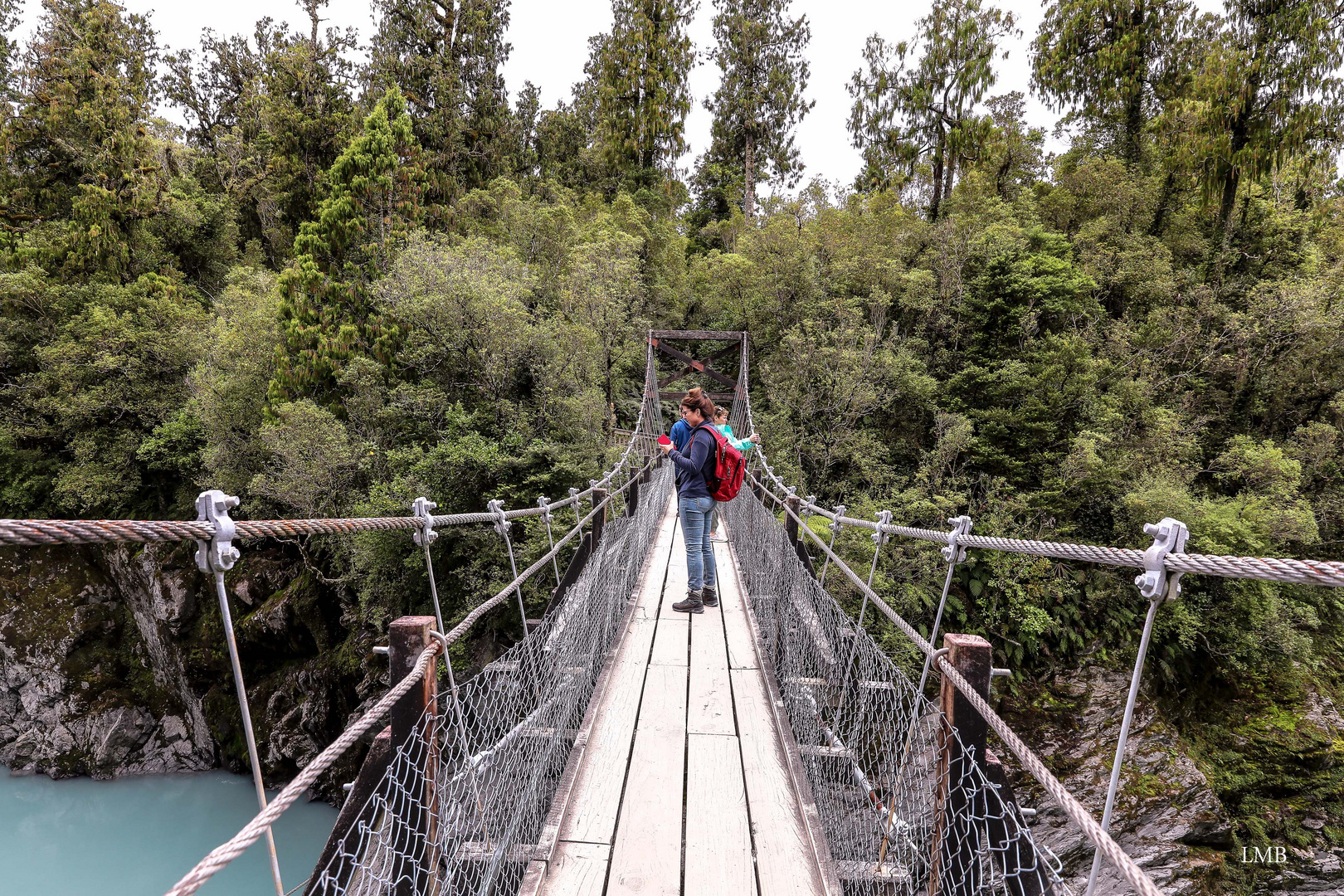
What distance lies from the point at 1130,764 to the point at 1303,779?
213 cm

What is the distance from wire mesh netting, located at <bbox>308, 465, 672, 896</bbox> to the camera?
1.00 meters

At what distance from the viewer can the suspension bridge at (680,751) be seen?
0.71 meters

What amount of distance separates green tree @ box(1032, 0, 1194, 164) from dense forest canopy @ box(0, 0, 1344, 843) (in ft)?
0.22

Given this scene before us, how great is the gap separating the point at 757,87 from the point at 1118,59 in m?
9.89

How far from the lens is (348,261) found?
30.2ft

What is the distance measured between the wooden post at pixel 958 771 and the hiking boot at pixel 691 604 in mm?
1985

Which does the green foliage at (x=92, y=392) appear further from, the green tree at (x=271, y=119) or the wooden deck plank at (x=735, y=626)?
the wooden deck plank at (x=735, y=626)

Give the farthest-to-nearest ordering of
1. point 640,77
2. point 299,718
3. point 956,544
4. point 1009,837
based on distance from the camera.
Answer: point 640,77, point 299,718, point 956,544, point 1009,837

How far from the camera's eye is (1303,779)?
6590 millimetres

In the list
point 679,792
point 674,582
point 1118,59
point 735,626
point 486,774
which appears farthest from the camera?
point 1118,59

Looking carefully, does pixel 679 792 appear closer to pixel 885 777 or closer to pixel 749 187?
pixel 885 777

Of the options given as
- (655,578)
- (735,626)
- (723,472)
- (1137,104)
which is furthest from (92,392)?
(1137,104)

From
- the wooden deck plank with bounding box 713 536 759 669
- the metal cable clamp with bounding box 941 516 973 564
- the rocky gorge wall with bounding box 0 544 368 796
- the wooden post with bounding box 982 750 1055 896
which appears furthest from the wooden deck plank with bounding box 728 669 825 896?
the rocky gorge wall with bounding box 0 544 368 796

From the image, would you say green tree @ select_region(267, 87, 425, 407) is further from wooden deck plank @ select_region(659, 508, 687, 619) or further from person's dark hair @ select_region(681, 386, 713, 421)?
person's dark hair @ select_region(681, 386, 713, 421)
